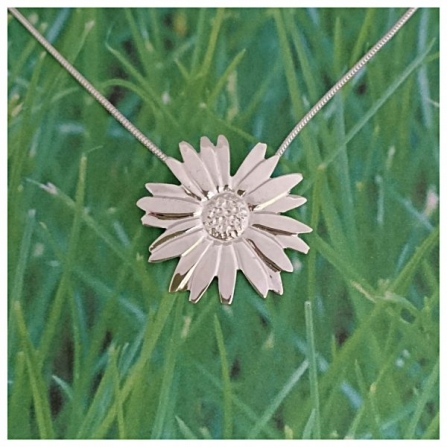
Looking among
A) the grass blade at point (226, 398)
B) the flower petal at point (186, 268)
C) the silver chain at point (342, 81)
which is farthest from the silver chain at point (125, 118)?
the grass blade at point (226, 398)

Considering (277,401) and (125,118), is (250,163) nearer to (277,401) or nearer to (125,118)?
(125,118)

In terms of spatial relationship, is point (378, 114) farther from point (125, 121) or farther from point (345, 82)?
point (125, 121)

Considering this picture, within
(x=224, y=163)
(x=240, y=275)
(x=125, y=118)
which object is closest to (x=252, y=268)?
(x=240, y=275)

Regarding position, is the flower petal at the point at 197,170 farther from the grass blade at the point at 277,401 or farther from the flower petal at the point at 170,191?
the grass blade at the point at 277,401

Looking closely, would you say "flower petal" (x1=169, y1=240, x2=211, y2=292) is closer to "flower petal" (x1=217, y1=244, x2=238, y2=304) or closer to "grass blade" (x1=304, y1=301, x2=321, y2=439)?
"flower petal" (x1=217, y1=244, x2=238, y2=304)

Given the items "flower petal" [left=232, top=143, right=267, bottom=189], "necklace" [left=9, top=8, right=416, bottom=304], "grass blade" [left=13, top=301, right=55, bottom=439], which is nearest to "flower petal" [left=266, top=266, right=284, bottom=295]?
"necklace" [left=9, top=8, right=416, bottom=304]
